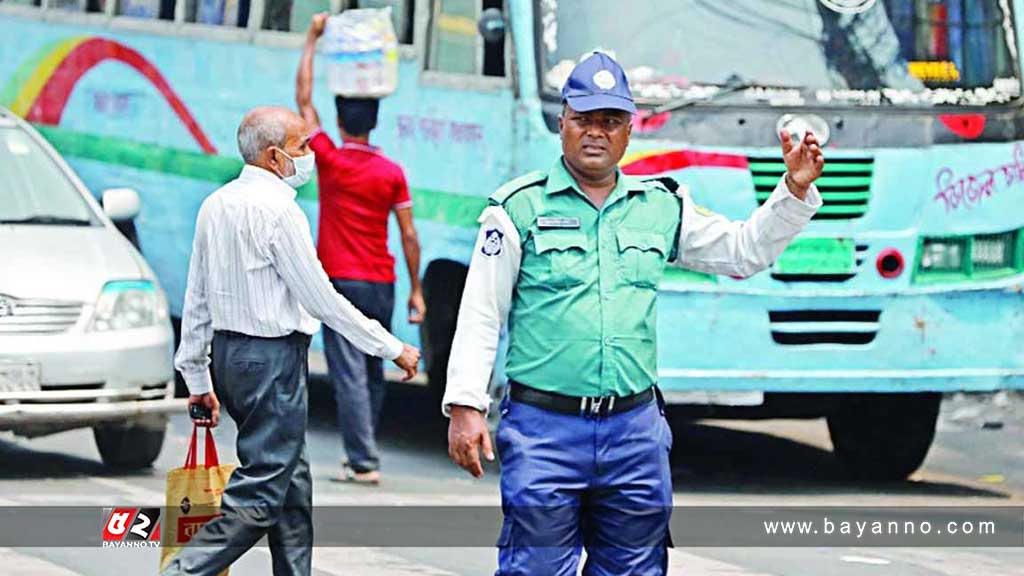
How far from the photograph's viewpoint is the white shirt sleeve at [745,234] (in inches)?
247

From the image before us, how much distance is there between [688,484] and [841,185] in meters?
1.73

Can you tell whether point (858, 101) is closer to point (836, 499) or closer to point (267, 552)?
point (836, 499)

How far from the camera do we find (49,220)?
11.6 m

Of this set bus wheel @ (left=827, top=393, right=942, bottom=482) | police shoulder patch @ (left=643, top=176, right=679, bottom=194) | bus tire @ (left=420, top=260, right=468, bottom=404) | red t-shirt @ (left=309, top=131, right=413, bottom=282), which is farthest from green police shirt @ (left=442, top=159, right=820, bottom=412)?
Answer: bus wheel @ (left=827, top=393, right=942, bottom=482)

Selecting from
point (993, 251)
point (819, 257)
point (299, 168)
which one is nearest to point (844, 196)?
point (819, 257)

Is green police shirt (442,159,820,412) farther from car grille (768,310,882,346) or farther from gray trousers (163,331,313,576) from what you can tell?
car grille (768,310,882,346)

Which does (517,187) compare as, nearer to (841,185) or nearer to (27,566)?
(27,566)

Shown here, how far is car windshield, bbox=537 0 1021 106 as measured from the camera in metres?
11.3

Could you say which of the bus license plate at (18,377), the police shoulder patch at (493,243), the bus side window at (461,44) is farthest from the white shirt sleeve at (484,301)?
the bus side window at (461,44)

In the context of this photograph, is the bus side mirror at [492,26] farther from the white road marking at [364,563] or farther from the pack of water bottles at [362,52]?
the white road marking at [364,563]

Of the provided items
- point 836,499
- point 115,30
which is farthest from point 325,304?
point 115,30

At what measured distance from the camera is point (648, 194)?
6.38 m

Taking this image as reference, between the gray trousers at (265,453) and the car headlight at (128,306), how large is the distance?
3644 millimetres

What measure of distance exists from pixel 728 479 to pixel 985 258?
1743 mm
